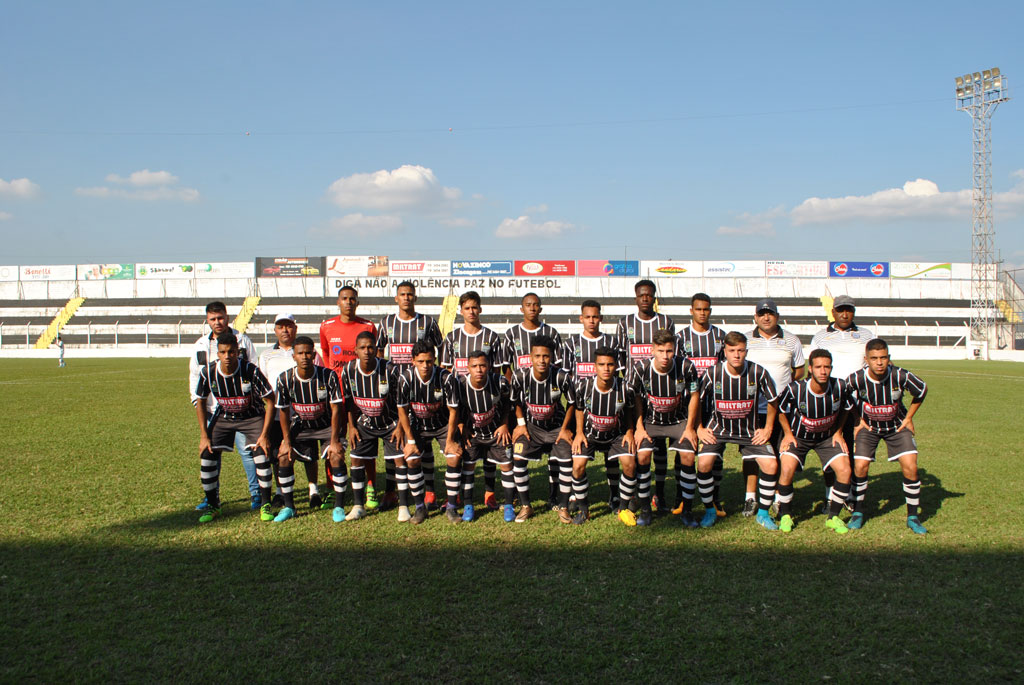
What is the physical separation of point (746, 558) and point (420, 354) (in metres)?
3.29

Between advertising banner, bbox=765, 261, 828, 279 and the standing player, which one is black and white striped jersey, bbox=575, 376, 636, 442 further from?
advertising banner, bbox=765, 261, 828, 279

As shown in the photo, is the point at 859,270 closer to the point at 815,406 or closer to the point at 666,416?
the point at 815,406

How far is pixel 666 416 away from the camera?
6004 mm

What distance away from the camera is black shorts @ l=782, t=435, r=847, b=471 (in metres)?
5.63

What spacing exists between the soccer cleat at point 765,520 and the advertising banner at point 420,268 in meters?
49.0

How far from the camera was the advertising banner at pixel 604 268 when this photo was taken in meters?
53.0

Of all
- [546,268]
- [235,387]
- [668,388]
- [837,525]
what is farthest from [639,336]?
[546,268]

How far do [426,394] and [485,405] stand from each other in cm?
59

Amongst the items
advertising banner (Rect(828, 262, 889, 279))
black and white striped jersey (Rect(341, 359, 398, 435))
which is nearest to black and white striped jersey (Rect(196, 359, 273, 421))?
black and white striped jersey (Rect(341, 359, 398, 435))

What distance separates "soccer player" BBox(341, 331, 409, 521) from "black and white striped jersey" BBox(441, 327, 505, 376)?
74 centimetres

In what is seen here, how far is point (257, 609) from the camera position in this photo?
12.5ft

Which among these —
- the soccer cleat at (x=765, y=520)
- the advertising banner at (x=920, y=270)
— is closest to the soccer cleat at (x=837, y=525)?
the soccer cleat at (x=765, y=520)

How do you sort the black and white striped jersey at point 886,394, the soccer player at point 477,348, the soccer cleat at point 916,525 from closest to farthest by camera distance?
the soccer cleat at point 916,525, the black and white striped jersey at point 886,394, the soccer player at point 477,348

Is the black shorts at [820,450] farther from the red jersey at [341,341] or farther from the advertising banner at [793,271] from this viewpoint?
the advertising banner at [793,271]
